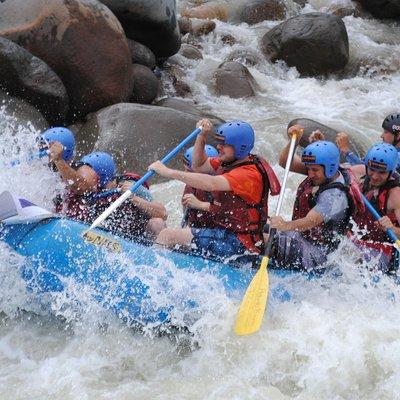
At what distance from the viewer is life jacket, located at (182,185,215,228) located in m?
4.95

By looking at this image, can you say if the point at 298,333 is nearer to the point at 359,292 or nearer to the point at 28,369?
the point at 359,292

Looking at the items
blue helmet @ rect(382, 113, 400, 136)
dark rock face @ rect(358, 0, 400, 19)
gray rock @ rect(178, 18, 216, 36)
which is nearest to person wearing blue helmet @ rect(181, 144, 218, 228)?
blue helmet @ rect(382, 113, 400, 136)

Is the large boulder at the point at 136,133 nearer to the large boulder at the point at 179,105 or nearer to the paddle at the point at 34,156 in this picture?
the large boulder at the point at 179,105

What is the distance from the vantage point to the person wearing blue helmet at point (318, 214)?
15.6 feet

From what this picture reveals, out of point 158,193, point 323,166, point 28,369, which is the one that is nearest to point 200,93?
point 158,193

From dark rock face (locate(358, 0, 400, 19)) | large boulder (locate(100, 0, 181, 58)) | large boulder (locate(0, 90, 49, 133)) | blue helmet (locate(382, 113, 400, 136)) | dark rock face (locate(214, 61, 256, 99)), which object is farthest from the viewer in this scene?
dark rock face (locate(358, 0, 400, 19))

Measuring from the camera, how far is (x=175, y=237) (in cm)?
495

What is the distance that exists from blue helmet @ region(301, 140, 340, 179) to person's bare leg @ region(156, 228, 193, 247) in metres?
1.03

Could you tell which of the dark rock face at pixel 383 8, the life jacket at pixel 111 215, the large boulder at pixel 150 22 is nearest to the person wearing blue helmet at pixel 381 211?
Result: the life jacket at pixel 111 215

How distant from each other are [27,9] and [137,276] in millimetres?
5598

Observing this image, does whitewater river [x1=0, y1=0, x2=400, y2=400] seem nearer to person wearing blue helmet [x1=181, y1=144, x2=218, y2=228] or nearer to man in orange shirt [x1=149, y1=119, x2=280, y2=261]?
man in orange shirt [x1=149, y1=119, x2=280, y2=261]

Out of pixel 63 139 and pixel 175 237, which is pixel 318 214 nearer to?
pixel 175 237

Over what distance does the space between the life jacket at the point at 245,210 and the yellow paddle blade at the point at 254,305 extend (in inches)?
14.4

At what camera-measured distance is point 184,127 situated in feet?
26.8
